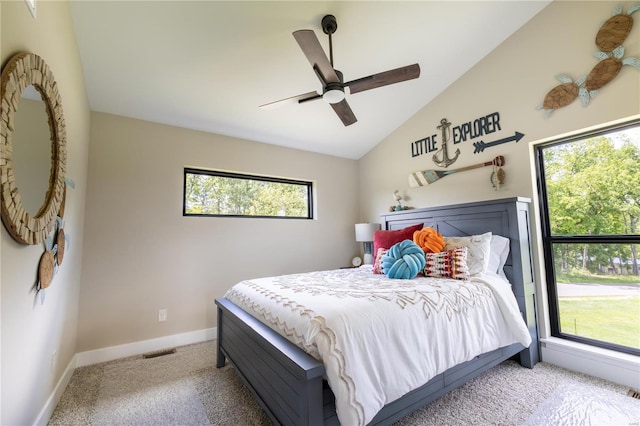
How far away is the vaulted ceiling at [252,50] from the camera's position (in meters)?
→ 2.09

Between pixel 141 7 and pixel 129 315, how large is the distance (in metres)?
2.75

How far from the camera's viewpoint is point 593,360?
2.15m

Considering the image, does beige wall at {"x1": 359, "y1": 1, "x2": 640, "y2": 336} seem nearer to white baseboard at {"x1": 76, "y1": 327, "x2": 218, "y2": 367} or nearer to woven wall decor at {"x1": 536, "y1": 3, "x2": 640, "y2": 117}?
woven wall decor at {"x1": 536, "y1": 3, "x2": 640, "y2": 117}

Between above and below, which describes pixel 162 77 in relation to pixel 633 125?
above

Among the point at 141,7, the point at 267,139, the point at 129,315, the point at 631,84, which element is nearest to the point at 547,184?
the point at 631,84

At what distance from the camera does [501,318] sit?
2.12 meters

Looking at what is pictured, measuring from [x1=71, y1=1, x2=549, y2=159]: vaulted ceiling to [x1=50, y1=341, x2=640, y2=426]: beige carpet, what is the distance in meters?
2.60

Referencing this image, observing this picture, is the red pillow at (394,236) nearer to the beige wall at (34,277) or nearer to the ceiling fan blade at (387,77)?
the ceiling fan blade at (387,77)

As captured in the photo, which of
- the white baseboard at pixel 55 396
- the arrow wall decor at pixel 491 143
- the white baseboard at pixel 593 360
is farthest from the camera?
the arrow wall decor at pixel 491 143

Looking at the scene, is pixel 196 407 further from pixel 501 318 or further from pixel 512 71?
pixel 512 71

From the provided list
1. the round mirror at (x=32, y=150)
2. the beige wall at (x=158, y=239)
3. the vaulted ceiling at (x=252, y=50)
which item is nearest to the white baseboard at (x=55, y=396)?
the beige wall at (x=158, y=239)

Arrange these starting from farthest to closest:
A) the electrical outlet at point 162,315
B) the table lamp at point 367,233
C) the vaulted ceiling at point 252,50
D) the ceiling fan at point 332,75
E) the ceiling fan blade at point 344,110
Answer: the table lamp at point 367,233 < the electrical outlet at point 162,315 < the ceiling fan blade at point 344,110 < the vaulted ceiling at point 252,50 < the ceiling fan at point 332,75

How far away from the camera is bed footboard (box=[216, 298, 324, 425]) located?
1.24 metres

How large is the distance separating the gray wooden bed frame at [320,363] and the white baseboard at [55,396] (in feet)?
3.58
